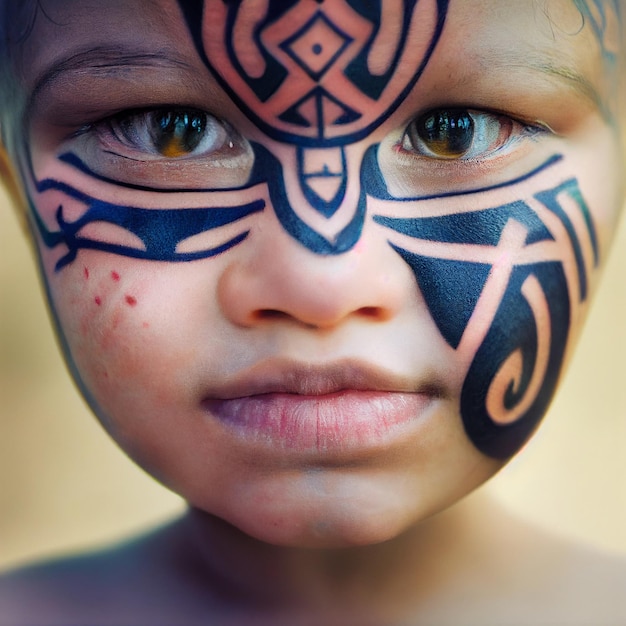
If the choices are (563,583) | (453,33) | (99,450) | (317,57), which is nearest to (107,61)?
(317,57)

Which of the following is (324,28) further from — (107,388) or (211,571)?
(211,571)

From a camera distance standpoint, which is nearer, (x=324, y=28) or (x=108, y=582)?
(x=324, y=28)

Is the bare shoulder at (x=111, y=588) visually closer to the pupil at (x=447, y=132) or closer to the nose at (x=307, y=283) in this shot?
the nose at (x=307, y=283)

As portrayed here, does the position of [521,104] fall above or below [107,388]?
above

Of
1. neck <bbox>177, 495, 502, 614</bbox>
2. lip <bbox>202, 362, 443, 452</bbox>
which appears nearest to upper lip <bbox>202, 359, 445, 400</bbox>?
lip <bbox>202, 362, 443, 452</bbox>

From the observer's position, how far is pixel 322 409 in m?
0.85

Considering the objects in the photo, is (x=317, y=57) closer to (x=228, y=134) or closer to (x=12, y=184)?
(x=228, y=134)

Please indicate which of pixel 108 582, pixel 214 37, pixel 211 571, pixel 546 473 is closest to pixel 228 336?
pixel 214 37

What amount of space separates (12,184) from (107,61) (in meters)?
0.30

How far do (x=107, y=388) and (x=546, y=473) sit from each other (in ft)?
3.86

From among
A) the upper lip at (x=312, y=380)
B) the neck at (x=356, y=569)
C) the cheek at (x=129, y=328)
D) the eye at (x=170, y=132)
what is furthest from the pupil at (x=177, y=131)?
the neck at (x=356, y=569)

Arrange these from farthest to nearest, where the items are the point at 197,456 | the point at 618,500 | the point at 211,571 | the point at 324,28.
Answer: the point at 618,500, the point at 211,571, the point at 197,456, the point at 324,28

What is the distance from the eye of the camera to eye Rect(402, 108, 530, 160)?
2.85 feet

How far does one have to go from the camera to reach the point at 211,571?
3.82 ft
